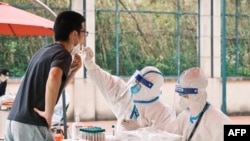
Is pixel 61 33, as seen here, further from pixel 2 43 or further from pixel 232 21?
pixel 232 21

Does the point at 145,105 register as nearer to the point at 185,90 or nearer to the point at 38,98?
the point at 185,90

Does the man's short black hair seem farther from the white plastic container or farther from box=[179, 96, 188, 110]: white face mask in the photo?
box=[179, 96, 188, 110]: white face mask

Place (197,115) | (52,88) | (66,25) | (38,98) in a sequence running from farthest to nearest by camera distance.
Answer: (197,115)
(66,25)
(38,98)
(52,88)

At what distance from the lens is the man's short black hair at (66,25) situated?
256 cm

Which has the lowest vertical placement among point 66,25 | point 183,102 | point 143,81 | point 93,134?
point 93,134

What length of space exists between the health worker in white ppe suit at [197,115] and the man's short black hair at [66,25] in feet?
3.10

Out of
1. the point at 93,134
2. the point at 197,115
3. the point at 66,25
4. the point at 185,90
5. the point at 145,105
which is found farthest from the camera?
the point at 145,105

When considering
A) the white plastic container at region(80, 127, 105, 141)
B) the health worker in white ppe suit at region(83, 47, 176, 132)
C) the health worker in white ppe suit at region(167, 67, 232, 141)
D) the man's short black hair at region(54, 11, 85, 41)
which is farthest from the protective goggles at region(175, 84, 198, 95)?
the man's short black hair at region(54, 11, 85, 41)

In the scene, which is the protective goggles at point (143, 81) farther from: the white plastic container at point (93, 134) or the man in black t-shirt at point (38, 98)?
the man in black t-shirt at point (38, 98)

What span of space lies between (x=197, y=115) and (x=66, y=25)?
3.49ft

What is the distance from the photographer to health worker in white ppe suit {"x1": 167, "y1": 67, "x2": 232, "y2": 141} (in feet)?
9.78

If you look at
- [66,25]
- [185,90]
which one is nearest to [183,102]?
[185,90]

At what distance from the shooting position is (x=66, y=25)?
2.56 m

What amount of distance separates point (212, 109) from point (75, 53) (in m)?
0.93
